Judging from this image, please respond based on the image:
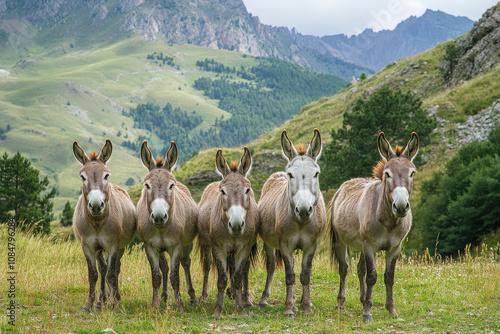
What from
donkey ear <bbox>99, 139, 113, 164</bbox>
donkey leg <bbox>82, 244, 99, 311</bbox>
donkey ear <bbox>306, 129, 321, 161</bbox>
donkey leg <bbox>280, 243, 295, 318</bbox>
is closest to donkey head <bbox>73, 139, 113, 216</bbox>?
donkey ear <bbox>99, 139, 113, 164</bbox>

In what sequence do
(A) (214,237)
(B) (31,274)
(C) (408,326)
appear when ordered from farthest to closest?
(B) (31,274), (A) (214,237), (C) (408,326)

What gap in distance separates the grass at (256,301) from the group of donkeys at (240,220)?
0.45 metres

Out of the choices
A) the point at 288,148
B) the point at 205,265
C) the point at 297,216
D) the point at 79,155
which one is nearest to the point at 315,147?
the point at 288,148

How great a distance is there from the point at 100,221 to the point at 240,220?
9.36 feet

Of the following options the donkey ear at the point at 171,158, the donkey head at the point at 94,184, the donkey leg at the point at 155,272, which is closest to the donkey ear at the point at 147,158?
the donkey ear at the point at 171,158

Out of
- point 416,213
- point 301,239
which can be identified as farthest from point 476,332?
point 416,213

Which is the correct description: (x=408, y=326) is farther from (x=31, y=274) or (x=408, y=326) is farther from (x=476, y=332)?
(x=31, y=274)

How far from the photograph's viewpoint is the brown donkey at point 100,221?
7.79 meters

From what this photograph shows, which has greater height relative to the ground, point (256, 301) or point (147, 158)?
point (147, 158)

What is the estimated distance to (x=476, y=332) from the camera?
22.4 feet

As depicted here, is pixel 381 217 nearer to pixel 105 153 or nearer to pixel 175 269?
pixel 175 269

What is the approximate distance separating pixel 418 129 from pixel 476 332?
2545 centimetres

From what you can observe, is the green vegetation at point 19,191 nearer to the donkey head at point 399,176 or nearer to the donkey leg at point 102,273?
the donkey leg at point 102,273

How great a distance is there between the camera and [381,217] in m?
7.75
